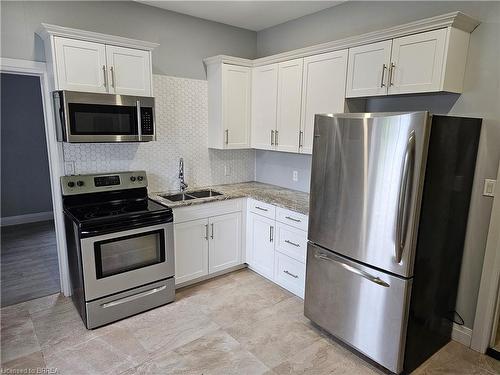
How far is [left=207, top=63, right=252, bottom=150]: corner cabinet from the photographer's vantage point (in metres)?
3.52

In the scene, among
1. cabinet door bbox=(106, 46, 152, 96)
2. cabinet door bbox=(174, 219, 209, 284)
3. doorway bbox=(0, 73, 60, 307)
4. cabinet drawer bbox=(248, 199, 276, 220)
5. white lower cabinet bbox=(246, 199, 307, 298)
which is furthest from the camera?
doorway bbox=(0, 73, 60, 307)

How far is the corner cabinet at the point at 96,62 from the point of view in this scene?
2515 mm

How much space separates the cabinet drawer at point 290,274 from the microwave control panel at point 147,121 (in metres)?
1.69

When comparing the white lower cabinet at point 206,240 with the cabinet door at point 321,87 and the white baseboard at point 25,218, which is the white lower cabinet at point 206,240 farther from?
the white baseboard at point 25,218

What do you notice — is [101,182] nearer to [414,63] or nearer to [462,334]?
[414,63]

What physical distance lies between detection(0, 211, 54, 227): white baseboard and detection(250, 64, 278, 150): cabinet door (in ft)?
12.5

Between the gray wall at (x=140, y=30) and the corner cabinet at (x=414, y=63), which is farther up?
the gray wall at (x=140, y=30)

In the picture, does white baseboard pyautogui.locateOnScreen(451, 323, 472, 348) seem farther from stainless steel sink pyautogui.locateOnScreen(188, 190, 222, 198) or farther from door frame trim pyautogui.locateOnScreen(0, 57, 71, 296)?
door frame trim pyautogui.locateOnScreen(0, 57, 71, 296)

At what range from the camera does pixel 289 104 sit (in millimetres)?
3285

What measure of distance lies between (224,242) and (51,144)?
1.85 metres

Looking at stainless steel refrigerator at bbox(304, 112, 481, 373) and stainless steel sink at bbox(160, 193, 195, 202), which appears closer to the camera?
stainless steel refrigerator at bbox(304, 112, 481, 373)

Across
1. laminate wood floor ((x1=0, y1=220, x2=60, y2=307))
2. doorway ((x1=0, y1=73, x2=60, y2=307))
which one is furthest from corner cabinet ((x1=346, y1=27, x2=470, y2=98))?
doorway ((x1=0, y1=73, x2=60, y2=307))

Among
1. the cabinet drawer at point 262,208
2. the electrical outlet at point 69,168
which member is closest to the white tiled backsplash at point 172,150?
the electrical outlet at point 69,168

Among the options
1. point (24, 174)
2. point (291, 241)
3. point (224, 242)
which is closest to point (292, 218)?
point (291, 241)
